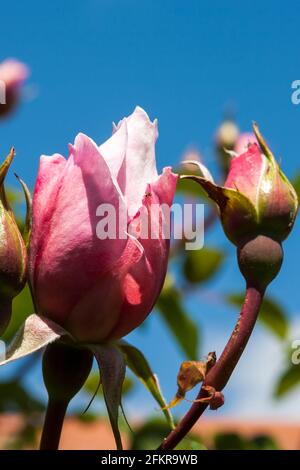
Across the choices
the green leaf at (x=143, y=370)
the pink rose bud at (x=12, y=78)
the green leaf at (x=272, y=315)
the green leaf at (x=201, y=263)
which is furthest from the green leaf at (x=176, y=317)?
the green leaf at (x=143, y=370)

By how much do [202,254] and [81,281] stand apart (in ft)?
4.39

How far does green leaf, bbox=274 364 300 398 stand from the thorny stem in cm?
119

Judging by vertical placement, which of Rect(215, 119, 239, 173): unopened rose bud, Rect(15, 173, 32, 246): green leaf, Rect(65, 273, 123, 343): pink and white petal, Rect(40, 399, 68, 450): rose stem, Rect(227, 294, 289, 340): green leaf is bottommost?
Rect(40, 399, 68, 450): rose stem

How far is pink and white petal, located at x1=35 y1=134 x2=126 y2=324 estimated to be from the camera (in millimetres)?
615

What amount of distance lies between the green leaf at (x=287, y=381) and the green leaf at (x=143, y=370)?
44.5 inches

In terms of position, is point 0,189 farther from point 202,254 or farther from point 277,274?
point 202,254

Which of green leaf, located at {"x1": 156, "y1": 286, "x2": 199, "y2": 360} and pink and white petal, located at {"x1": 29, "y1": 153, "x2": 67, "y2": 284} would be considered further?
green leaf, located at {"x1": 156, "y1": 286, "x2": 199, "y2": 360}

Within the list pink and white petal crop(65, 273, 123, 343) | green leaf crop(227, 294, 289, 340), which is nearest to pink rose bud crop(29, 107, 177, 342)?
pink and white petal crop(65, 273, 123, 343)

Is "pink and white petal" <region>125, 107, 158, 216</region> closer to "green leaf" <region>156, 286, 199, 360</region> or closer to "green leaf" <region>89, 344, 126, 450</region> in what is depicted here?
"green leaf" <region>89, 344, 126, 450</region>

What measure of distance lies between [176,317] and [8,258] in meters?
1.31

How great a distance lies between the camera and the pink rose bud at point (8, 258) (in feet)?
1.92

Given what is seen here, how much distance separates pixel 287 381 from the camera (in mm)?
1812

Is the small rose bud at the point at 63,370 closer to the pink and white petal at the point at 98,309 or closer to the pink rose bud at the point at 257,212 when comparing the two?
the pink and white petal at the point at 98,309

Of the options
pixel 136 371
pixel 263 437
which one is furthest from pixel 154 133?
pixel 263 437
